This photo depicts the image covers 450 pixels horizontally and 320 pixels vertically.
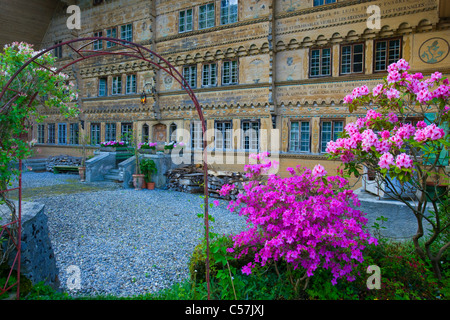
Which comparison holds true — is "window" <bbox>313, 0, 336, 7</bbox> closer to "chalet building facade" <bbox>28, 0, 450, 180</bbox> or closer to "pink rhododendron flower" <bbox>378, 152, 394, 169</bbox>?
"chalet building facade" <bbox>28, 0, 450, 180</bbox>

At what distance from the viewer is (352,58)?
12320 mm

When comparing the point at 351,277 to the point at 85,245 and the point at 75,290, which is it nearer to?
the point at 75,290

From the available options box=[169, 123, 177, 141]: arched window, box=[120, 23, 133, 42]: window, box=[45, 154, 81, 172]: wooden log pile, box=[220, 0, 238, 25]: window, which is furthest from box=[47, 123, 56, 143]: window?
box=[220, 0, 238, 25]: window

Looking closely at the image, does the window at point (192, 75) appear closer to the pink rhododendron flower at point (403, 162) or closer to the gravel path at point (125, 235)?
the gravel path at point (125, 235)

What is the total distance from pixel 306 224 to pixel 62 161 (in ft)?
64.9

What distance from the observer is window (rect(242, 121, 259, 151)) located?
14320 mm

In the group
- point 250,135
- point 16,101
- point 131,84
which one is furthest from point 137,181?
point 16,101

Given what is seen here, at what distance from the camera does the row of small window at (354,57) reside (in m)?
11.6

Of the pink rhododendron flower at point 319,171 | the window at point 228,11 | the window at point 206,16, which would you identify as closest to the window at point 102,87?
the window at point 206,16

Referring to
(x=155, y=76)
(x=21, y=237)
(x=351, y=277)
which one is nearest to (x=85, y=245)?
(x=21, y=237)

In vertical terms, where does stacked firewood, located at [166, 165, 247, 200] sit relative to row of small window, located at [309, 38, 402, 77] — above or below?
below

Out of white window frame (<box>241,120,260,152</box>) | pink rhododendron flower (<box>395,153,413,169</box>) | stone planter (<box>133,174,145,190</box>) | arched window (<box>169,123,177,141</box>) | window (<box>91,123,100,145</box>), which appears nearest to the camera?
pink rhododendron flower (<box>395,153,413,169</box>)

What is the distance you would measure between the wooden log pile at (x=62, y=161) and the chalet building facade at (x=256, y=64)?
62.3 inches

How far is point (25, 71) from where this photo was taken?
3842 millimetres
